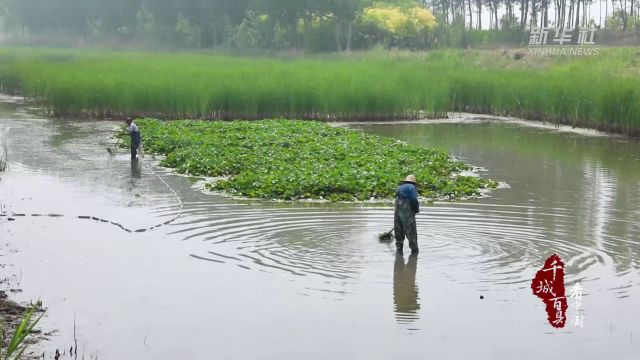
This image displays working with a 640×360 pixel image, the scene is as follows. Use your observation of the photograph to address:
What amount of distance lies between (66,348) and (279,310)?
261cm

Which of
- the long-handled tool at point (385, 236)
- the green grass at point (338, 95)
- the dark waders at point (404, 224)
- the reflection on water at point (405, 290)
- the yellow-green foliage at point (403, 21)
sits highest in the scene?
the yellow-green foliage at point (403, 21)

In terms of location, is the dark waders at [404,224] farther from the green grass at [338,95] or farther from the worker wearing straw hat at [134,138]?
the green grass at [338,95]

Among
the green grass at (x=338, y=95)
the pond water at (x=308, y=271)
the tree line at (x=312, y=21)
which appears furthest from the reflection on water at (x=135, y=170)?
the tree line at (x=312, y=21)

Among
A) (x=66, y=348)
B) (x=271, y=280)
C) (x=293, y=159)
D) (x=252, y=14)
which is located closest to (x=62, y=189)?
(x=293, y=159)

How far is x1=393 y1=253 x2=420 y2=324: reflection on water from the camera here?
35.6ft

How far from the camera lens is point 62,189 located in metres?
19.4

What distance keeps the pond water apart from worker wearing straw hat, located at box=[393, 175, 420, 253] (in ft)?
0.99

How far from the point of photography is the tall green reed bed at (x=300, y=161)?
18859 mm

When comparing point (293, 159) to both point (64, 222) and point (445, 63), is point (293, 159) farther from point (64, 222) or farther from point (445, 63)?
point (445, 63)

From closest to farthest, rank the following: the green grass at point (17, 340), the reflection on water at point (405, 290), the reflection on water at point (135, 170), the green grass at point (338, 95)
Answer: the green grass at point (17, 340)
the reflection on water at point (405, 290)
the reflection on water at point (135, 170)
the green grass at point (338, 95)

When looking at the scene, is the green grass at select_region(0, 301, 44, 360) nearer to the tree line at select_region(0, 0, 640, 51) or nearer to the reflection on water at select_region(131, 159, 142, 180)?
the reflection on water at select_region(131, 159, 142, 180)

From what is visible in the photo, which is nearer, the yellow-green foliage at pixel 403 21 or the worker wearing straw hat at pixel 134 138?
the worker wearing straw hat at pixel 134 138

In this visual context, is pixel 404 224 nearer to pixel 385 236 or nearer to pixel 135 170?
pixel 385 236

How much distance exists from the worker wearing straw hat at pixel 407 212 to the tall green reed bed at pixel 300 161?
471cm
